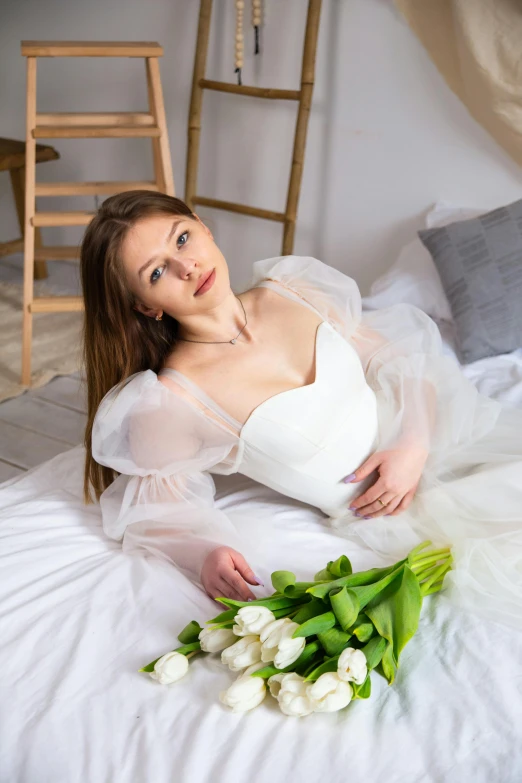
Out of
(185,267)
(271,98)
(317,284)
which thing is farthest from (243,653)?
(271,98)

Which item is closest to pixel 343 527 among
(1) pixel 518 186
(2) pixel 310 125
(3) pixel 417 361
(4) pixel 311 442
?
(4) pixel 311 442

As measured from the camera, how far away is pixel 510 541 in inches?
52.0

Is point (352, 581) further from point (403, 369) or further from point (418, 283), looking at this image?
point (418, 283)

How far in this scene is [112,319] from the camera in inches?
58.2

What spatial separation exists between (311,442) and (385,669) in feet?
1.59

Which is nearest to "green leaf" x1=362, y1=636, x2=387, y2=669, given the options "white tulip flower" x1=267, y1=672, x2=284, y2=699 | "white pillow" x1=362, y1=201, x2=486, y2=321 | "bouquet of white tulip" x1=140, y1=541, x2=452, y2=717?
"bouquet of white tulip" x1=140, y1=541, x2=452, y2=717

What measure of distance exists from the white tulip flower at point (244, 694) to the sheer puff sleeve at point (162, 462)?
342mm

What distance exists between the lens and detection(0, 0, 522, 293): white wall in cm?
267

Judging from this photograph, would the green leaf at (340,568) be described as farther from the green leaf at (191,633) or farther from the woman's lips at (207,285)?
the woman's lips at (207,285)

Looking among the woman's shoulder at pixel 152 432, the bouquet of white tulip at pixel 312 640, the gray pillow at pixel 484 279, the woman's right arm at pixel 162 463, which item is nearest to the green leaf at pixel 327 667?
the bouquet of white tulip at pixel 312 640

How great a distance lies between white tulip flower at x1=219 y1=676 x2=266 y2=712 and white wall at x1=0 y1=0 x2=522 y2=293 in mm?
1970

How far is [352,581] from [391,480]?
14.4 inches

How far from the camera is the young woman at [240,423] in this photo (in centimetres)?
141

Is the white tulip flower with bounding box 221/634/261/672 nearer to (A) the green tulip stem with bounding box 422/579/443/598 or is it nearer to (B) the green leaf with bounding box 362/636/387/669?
(B) the green leaf with bounding box 362/636/387/669
